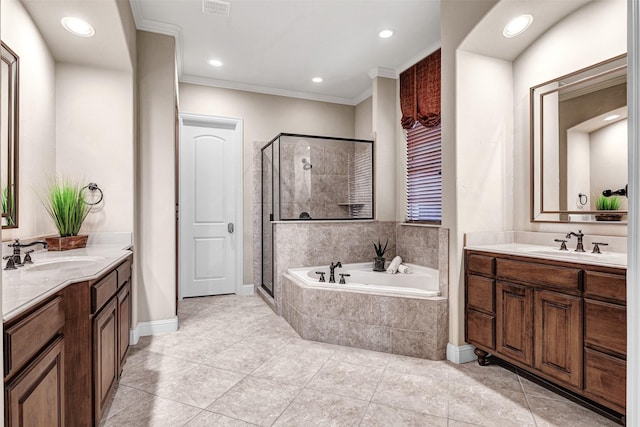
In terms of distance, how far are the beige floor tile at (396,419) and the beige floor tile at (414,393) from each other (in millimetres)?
45

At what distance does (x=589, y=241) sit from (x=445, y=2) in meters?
1.92

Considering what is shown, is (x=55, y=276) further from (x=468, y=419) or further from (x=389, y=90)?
(x=389, y=90)

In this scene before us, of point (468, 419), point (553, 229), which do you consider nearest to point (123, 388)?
point (468, 419)

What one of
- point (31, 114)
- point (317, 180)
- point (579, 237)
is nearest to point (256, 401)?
point (579, 237)

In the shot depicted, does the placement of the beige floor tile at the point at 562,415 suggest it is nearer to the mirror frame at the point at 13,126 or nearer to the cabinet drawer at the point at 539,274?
the cabinet drawer at the point at 539,274

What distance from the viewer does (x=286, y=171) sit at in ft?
12.9

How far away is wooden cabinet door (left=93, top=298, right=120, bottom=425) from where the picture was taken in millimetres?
1564

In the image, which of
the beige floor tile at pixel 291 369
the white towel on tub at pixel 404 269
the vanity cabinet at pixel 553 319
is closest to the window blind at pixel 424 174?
the white towel on tub at pixel 404 269

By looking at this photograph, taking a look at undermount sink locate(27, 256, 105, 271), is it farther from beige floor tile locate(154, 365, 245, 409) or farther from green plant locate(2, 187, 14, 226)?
beige floor tile locate(154, 365, 245, 409)

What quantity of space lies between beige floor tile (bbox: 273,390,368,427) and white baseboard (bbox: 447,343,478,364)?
873 mm

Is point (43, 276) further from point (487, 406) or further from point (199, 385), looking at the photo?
point (487, 406)

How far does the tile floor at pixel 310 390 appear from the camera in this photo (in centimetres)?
188

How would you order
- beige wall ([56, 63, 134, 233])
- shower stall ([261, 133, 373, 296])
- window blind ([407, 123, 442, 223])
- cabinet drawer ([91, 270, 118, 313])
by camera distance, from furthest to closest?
shower stall ([261, 133, 373, 296]) → window blind ([407, 123, 442, 223]) → beige wall ([56, 63, 134, 233]) → cabinet drawer ([91, 270, 118, 313])

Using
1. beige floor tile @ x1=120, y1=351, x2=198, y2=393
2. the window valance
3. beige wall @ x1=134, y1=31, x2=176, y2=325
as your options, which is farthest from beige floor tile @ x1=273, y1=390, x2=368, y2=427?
the window valance
